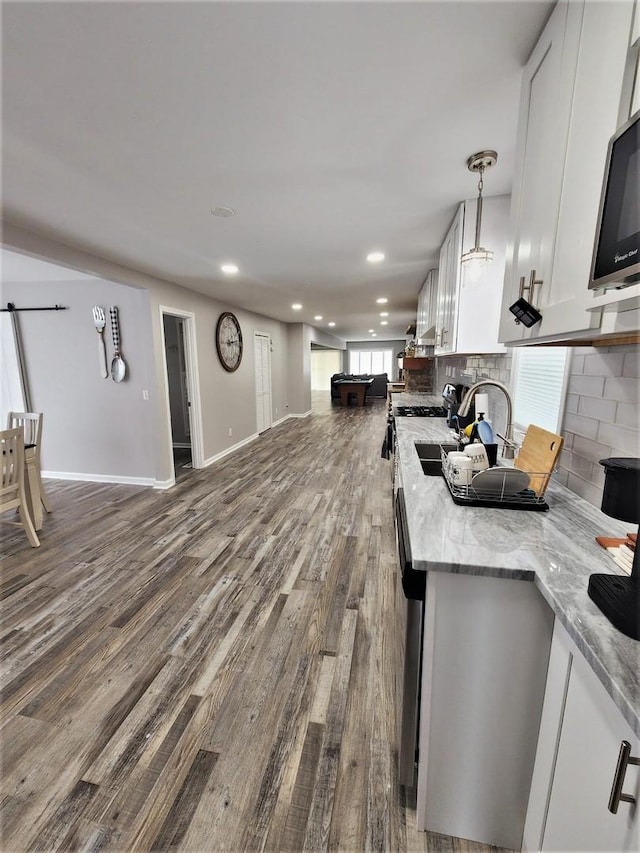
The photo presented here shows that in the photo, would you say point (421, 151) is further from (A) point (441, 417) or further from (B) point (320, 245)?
(A) point (441, 417)

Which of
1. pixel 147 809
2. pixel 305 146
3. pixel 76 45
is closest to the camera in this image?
pixel 76 45

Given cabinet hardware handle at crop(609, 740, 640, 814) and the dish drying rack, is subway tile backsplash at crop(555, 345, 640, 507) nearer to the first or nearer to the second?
the dish drying rack

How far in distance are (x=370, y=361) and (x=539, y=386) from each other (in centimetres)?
1579

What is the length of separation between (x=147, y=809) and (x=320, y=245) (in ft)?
11.0

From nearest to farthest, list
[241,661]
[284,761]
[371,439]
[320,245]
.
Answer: [284,761] → [241,661] → [320,245] → [371,439]

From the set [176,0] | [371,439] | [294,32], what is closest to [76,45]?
[176,0]

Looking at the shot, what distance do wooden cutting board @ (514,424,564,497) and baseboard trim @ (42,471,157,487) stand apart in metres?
4.10

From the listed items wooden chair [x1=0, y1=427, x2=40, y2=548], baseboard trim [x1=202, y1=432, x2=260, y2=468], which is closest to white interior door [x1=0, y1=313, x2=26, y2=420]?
wooden chair [x1=0, y1=427, x2=40, y2=548]

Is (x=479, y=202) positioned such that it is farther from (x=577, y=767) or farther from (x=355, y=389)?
(x=355, y=389)

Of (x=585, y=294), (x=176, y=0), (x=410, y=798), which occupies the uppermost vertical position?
(x=176, y=0)

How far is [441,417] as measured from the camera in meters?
3.44

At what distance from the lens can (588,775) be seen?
70cm

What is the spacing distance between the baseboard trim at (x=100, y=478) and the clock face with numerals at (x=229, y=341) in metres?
2.09

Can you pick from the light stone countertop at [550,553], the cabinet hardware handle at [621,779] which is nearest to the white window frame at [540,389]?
the light stone countertop at [550,553]
